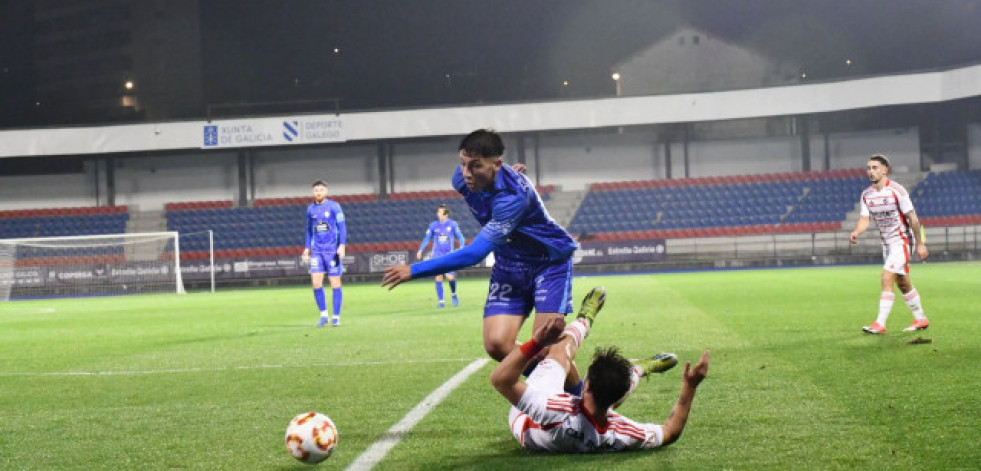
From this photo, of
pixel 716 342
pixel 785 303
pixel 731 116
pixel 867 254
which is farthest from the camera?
pixel 731 116

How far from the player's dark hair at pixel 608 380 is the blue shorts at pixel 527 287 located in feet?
3.73

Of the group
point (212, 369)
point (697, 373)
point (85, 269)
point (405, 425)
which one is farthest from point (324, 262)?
point (85, 269)

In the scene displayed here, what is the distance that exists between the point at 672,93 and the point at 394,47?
547 inches

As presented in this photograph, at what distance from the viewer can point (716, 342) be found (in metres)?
11.2

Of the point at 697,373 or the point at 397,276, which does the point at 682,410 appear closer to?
the point at 697,373

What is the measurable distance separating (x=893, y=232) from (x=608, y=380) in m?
8.34

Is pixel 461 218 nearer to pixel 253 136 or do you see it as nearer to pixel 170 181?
pixel 253 136

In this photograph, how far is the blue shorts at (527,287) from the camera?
6273mm

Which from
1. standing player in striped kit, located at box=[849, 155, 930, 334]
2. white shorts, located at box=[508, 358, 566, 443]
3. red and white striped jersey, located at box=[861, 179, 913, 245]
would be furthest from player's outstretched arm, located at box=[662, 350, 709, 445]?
red and white striped jersey, located at box=[861, 179, 913, 245]

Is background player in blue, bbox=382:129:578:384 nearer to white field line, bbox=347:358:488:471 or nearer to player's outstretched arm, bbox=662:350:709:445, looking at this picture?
white field line, bbox=347:358:488:471

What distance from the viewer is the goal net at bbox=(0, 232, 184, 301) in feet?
115

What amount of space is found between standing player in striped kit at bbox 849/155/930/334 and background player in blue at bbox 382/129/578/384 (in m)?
6.64

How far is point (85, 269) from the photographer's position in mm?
36500

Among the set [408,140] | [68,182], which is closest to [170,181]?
[68,182]
